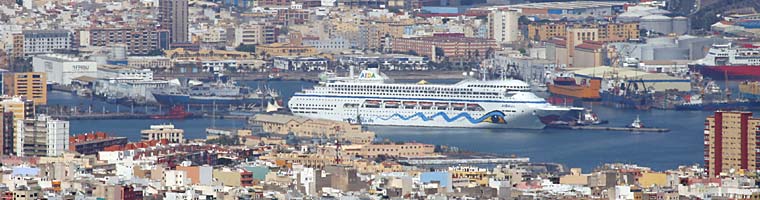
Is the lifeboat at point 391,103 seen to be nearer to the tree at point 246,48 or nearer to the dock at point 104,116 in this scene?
the dock at point 104,116

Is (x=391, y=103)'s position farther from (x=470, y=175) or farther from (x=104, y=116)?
(x=470, y=175)

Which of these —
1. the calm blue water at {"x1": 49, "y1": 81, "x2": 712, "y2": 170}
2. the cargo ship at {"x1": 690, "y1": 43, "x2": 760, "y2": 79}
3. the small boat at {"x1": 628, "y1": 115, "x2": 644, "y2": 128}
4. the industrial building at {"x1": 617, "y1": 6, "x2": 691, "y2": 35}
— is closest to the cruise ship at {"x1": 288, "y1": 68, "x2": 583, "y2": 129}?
the calm blue water at {"x1": 49, "y1": 81, "x2": 712, "y2": 170}

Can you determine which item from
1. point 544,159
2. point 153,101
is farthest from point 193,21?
point 544,159

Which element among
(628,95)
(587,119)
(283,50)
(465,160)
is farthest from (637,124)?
(283,50)

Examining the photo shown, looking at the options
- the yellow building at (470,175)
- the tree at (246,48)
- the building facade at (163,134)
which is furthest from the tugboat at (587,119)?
the tree at (246,48)

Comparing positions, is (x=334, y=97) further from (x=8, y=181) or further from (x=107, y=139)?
(x=8, y=181)

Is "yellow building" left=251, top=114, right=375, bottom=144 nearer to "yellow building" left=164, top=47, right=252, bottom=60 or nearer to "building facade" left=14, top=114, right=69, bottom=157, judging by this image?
"building facade" left=14, top=114, right=69, bottom=157
